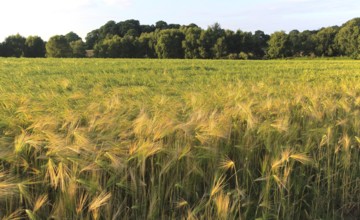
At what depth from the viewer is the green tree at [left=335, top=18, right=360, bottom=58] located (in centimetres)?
5788

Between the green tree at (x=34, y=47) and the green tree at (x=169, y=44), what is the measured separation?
75.6ft

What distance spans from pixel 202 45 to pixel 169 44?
239 inches

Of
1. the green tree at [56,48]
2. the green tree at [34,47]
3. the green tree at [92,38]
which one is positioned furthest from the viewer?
the green tree at [92,38]

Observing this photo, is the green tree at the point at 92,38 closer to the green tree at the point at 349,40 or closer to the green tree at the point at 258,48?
the green tree at the point at 258,48

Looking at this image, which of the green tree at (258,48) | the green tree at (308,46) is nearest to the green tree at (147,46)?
the green tree at (258,48)

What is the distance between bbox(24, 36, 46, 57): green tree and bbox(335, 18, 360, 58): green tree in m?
57.5

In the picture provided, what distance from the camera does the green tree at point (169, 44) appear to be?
5972 centimetres

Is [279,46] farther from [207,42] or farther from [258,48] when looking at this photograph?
[207,42]

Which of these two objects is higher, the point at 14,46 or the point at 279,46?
the point at 14,46

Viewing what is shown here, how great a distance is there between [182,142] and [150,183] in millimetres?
443

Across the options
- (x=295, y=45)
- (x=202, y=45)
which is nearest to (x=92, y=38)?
(x=202, y=45)

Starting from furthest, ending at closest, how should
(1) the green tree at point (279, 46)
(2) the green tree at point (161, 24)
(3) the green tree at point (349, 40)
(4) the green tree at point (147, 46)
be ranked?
(2) the green tree at point (161, 24), (4) the green tree at point (147, 46), (1) the green tree at point (279, 46), (3) the green tree at point (349, 40)

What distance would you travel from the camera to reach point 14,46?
60.9m

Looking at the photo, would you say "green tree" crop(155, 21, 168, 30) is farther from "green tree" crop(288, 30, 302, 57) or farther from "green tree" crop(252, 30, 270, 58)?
"green tree" crop(288, 30, 302, 57)
